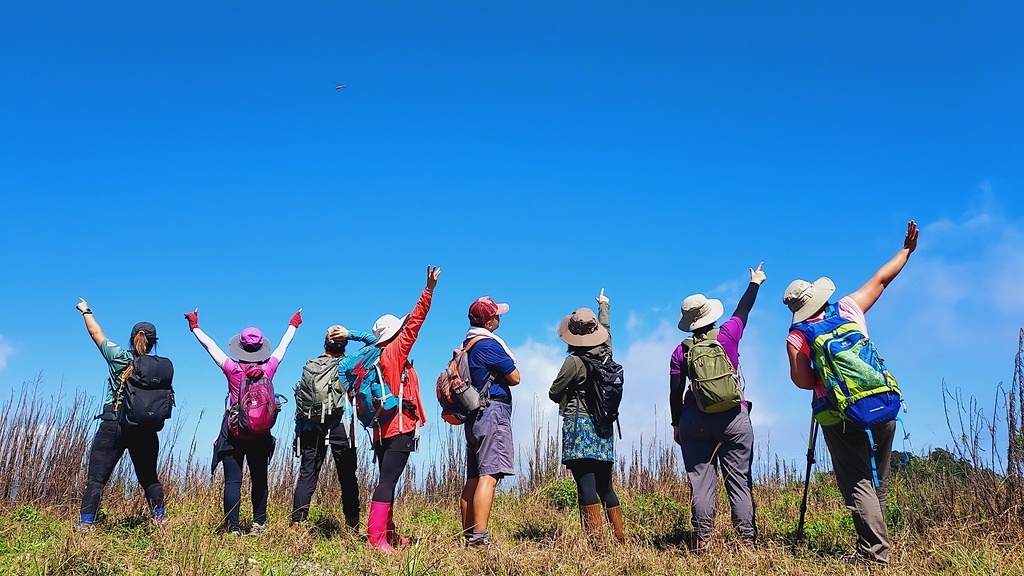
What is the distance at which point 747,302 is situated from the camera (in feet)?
17.7

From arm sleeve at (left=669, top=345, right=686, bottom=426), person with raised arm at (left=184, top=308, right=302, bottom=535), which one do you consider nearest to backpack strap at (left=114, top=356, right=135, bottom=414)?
person with raised arm at (left=184, top=308, right=302, bottom=535)

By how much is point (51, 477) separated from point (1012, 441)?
981 centimetres

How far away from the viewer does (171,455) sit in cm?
927

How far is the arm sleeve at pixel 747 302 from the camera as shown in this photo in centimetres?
533

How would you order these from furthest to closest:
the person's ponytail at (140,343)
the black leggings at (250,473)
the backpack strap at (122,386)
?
the person's ponytail at (140,343), the backpack strap at (122,386), the black leggings at (250,473)

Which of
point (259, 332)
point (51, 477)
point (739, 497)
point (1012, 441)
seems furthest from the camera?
point (51, 477)

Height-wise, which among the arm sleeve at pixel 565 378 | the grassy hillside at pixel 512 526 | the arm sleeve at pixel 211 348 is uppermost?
the arm sleeve at pixel 211 348

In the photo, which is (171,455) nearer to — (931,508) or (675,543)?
(675,543)

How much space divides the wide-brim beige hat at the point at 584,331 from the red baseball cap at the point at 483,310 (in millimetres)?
553

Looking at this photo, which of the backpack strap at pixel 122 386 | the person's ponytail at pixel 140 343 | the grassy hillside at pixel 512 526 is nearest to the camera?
the grassy hillside at pixel 512 526

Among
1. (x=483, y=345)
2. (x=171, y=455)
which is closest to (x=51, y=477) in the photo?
(x=171, y=455)

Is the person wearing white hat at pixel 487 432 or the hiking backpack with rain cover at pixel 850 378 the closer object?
the hiking backpack with rain cover at pixel 850 378

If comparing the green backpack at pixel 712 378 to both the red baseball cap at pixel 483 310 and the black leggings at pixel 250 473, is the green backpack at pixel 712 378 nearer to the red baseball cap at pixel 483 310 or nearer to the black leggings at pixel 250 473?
the red baseball cap at pixel 483 310

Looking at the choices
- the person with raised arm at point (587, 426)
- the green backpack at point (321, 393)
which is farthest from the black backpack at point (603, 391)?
the green backpack at point (321, 393)
